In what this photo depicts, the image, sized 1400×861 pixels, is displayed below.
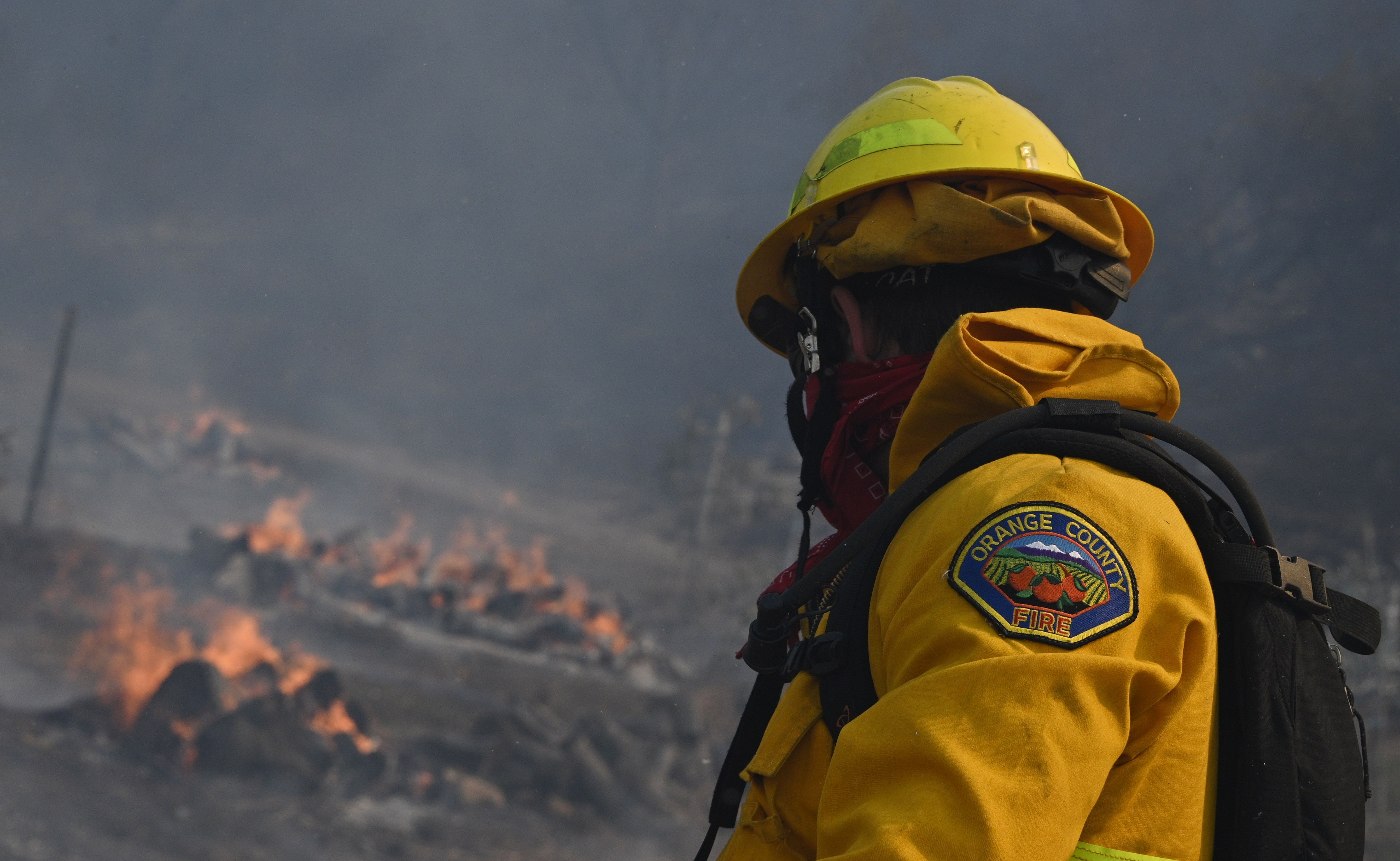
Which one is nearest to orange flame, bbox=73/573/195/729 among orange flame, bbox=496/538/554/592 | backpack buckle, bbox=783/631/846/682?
orange flame, bbox=496/538/554/592

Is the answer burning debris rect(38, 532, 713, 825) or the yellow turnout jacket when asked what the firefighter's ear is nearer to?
the yellow turnout jacket

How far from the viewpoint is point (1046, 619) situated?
3.08ft

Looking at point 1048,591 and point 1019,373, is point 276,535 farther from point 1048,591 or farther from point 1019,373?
point 1048,591

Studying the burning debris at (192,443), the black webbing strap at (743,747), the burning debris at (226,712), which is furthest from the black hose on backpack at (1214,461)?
the burning debris at (192,443)

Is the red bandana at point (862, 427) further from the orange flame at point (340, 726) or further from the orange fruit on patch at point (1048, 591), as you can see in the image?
the orange flame at point (340, 726)

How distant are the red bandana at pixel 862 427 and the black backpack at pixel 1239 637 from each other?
0.30 meters

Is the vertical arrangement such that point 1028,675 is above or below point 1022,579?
below

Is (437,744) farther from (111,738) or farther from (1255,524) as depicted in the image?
(1255,524)

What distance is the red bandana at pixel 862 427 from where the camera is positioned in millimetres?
1474

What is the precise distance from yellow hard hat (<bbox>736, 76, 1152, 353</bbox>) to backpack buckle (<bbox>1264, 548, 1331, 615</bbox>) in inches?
30.9

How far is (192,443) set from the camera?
64.7 feet

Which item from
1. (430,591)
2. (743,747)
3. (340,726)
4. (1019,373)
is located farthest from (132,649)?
(1019,373)

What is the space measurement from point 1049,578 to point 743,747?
2.49 ft

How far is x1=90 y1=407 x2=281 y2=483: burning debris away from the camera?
62.1ft
